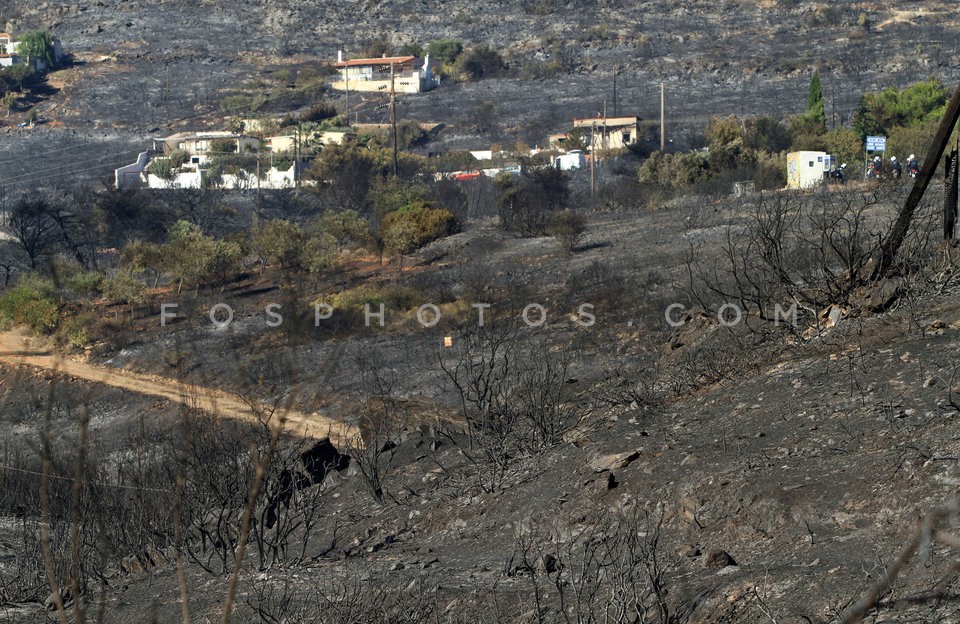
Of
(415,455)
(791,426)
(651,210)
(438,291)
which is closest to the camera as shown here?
(791,426)

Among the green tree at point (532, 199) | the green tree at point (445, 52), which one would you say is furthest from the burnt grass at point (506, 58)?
the green tree at point (532, 199)

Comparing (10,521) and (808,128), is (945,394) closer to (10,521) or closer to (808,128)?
(10,521)

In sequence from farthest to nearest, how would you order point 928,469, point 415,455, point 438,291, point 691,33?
point 691,33, point 438,291, point 415,455, point 928,469

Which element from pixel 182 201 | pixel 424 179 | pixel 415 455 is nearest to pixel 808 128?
pixel 424 179

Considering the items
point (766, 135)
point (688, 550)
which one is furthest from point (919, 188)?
point (766, 135)

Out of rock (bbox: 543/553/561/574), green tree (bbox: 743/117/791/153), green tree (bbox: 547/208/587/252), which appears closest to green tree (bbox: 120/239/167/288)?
green tree (bbox: 547/208/587/252)

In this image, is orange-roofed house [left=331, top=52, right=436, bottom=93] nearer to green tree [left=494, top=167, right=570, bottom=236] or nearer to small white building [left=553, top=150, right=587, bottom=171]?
small white building [left=553, top=150, right=587, bottom=171]
